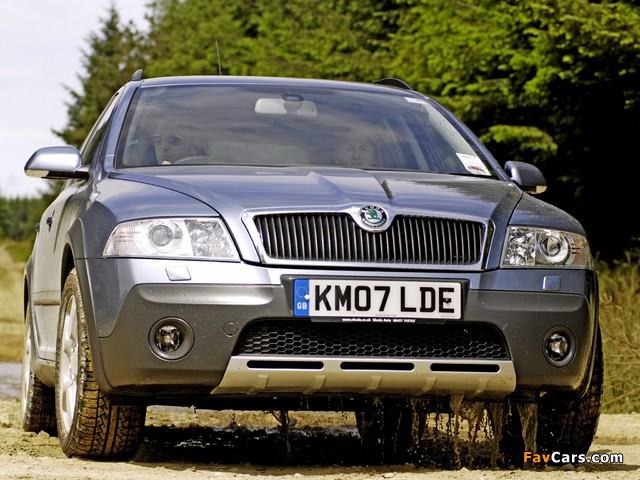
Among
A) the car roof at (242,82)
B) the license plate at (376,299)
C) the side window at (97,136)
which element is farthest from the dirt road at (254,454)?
the car roof at (242,82)

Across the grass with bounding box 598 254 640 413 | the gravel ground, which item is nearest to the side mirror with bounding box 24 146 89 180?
the gravel ground

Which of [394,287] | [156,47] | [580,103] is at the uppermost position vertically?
[394,287]

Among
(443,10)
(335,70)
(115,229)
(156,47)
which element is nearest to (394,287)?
(115,229)

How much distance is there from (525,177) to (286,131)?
1.14 meters

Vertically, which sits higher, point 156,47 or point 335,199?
point 335,199

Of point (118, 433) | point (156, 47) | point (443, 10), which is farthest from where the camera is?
point (156, 47)

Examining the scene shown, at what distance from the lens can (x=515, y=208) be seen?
18.7 ft

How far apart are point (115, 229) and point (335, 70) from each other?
30.6 metres

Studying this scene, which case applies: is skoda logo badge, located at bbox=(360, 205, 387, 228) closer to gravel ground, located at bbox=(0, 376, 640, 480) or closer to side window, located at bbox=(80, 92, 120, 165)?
gravel ground, located at bbox=(0, 376, 640, 480)

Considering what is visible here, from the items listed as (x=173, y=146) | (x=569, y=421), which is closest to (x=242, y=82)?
(x=173, y=146)

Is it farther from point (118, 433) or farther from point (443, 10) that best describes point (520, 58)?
point (118, 433)

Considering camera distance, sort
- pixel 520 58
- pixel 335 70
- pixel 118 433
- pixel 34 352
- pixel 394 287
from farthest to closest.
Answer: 1. pixel 335 70
2. pixel 520 58
3. pixel 34 352
4. pixel 118 433
5. pixel 394 287

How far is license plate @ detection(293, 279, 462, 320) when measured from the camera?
5.19 m

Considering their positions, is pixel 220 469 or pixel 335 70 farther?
pixel 335 70
